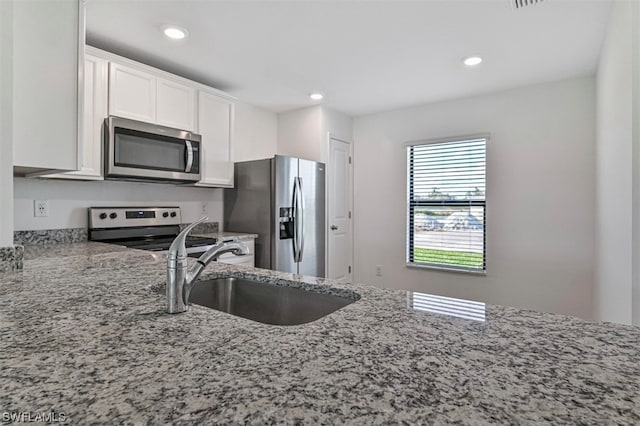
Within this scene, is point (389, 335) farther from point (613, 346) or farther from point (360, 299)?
point (613, 346)

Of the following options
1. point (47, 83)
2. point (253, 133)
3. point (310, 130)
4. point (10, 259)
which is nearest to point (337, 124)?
point (310, 130)

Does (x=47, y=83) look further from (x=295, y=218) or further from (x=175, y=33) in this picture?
(x=295, y=218)

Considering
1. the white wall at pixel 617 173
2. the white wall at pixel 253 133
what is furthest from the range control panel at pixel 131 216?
the white wall at pixel 617 173

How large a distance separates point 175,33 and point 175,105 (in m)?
0.68

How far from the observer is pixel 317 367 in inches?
20.6

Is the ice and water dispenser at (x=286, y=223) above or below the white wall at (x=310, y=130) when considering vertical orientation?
below

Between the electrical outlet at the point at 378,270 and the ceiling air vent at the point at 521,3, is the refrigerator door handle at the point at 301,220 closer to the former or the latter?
the electrical outlet at the point at 378,270

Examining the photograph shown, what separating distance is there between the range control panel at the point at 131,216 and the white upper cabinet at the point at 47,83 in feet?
3.59

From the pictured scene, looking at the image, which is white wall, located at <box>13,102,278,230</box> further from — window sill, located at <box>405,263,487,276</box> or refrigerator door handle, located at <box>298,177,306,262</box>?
window sill, located at <box>405,263,487,276</box>

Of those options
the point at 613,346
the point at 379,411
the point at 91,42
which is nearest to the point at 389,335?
the point at 379,411

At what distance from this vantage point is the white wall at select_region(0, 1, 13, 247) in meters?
1.27

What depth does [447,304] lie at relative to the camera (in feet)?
2.92

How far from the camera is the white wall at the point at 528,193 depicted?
3.04m

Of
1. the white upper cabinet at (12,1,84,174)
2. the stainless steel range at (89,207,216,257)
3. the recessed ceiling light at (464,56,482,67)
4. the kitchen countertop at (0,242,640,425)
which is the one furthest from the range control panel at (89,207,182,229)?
the recessed ceiling light at (464,56,482,67)
